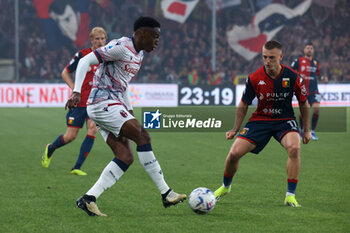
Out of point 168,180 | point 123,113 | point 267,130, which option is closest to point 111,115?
point 123,113

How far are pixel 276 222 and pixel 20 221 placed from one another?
232cm

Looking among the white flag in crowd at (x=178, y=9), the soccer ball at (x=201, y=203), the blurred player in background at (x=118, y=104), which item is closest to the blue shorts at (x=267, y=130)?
the soccer ball at (x=201, y=203)

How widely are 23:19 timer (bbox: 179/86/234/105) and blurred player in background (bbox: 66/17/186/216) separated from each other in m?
19.9

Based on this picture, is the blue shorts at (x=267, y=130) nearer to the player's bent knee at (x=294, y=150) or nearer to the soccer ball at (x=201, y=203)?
the player's bent knee at (x=294, y=150)

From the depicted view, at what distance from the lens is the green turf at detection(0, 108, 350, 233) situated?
5270 mm

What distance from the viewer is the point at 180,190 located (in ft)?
23.4

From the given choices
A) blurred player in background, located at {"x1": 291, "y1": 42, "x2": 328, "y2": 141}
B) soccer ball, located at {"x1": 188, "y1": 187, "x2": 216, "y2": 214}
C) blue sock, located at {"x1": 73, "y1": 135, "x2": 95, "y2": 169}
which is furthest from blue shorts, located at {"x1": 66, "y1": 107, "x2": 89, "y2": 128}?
blurred player in background, located at {"x1": 291, "y1": 42, "x2": 328, "y2": 141}

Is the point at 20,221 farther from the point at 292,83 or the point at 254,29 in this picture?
the point at 254,29

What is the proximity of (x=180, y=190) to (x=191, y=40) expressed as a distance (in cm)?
2735

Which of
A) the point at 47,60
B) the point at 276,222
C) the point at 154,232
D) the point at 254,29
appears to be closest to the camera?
the point at 154,232

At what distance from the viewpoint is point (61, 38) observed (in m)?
31.8

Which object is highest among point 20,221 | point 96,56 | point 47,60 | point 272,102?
point 96,56

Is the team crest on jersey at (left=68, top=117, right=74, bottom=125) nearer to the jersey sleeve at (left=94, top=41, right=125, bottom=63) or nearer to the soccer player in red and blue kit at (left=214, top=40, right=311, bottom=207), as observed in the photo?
the soccer player in red and blue kit at (left=214, top=40, right=311, bottom=207)

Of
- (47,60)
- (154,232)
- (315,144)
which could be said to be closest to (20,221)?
(154,232)
